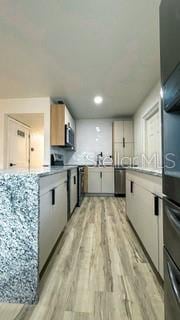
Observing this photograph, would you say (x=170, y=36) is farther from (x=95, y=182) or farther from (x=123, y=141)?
(x=123, y=141)

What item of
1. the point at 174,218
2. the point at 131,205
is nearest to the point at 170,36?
the point at 174,218

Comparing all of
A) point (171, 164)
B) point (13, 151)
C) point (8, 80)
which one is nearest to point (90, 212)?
point (13, 151)

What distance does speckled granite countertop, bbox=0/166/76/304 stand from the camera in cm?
144

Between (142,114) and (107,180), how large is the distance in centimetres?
210

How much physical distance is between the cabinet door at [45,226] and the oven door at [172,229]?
1.02 metres

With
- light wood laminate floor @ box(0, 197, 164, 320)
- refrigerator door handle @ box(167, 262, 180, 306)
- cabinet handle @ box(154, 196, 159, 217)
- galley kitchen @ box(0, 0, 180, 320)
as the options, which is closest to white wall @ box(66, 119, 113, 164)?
galley kitchen @ box(0, 0, 180, 320)

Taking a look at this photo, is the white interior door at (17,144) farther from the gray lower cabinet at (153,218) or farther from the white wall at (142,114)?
the gray lower cabinet at (153,218)

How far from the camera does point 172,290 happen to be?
0.79 m

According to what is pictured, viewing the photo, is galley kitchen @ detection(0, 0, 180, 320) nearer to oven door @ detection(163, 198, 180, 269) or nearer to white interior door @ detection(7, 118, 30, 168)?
oven door @ detection(163, 198, 180, 269)

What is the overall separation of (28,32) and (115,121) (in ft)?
14.0

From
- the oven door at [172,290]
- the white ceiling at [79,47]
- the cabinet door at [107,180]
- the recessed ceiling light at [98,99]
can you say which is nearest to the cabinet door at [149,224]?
the oven door at [172,290]

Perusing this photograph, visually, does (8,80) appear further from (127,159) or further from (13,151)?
(127,159)

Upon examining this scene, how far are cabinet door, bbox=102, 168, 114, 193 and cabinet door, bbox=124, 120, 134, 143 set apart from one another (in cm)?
106

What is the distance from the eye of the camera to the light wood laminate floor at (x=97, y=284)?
1341 mm
